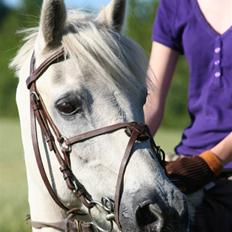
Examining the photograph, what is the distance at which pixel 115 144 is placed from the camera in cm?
372

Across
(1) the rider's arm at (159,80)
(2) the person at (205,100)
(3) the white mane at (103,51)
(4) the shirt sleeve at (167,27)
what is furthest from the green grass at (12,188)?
(3) the white mane at (103,51)

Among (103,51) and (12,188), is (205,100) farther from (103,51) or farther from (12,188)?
(12,188)

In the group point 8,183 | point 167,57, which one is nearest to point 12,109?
point 8,183

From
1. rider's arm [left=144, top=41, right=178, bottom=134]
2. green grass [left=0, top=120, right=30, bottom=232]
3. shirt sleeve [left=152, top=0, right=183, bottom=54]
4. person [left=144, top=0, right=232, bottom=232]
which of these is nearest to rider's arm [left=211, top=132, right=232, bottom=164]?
person [left=144, top=0, right=232, bottom=232]

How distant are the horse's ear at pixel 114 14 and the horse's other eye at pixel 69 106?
0.56 meters

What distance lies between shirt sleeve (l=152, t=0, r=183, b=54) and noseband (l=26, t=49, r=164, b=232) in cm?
93

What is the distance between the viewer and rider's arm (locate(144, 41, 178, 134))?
477 centimetres

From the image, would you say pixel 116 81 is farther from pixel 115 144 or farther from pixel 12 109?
pixel 12 109

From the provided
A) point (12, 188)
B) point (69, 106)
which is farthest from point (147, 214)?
point (12, 188)

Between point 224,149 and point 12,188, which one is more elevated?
point 224,149

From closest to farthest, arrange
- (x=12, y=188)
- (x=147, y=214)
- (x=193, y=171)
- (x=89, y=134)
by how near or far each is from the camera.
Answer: (x=147, y=214) < (x=89, y=134) < (x=193, y=171) < (x=12, y=188)

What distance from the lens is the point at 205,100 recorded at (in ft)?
14.3

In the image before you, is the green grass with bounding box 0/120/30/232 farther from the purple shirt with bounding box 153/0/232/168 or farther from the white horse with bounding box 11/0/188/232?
the white horse with bounding box 11/0/188/232

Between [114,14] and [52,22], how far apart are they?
1.38 ft
